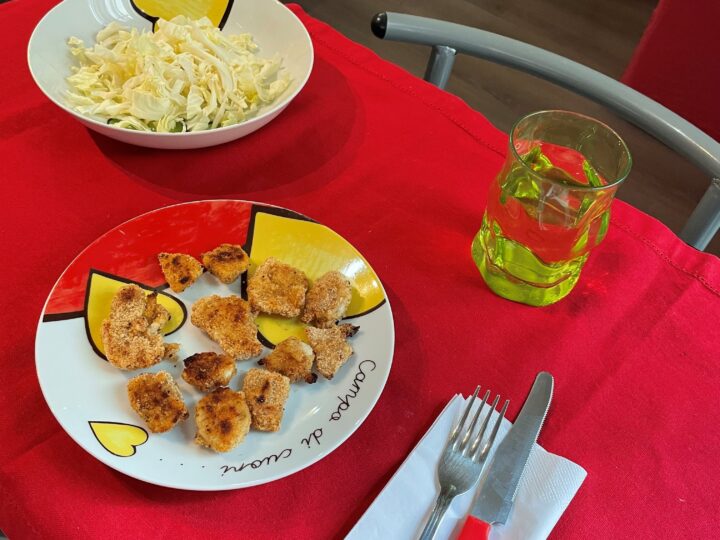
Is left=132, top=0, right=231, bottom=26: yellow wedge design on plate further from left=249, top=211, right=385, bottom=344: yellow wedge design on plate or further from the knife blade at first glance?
the knife blade

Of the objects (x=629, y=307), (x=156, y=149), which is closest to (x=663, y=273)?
(x=629, y=307)

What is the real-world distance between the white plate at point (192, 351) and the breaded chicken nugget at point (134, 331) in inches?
0.7

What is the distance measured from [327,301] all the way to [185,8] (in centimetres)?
71

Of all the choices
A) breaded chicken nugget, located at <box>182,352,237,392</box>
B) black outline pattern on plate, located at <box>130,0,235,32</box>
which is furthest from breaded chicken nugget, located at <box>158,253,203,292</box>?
black outline pattern on plate, located at <box>130,0,235,32</box>

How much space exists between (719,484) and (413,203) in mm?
553

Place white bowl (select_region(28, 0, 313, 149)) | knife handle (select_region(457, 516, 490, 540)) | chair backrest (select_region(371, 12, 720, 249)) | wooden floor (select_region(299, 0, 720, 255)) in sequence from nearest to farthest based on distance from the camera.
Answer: knife handle (select_region(457, 516, 490, 540)) < white bowl (select_region(28, 0, 313, 149)) < chair backrest (select_region(371, 12, 720, 249)) < wooden floor (select_region(299, 0, 720, 255))

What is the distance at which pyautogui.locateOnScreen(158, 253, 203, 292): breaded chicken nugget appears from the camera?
78cm

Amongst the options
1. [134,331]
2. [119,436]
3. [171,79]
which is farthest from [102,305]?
[171,79]

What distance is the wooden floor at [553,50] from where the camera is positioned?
231 cm

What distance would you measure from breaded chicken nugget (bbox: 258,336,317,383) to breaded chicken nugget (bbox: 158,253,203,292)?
16 cm

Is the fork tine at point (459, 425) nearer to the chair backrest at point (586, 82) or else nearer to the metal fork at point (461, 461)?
the metal fork at point (461, 461)

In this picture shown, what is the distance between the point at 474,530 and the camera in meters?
0.62

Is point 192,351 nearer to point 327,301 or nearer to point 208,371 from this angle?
point 208,371

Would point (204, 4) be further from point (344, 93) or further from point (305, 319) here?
point (305, 319)
